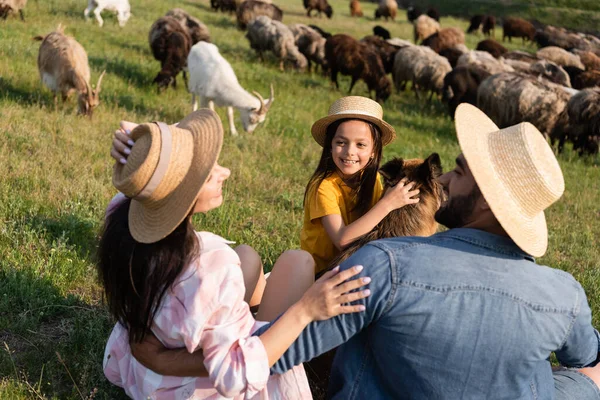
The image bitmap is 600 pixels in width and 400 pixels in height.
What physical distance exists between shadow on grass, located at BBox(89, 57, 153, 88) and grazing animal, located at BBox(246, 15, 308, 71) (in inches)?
244

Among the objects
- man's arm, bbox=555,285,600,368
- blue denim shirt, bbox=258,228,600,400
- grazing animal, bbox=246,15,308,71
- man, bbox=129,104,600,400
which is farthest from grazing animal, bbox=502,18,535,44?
blue denim shirt, bbox=258,228,600,400

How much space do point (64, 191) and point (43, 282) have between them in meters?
2.11

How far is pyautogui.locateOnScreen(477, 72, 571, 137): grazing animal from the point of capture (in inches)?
607

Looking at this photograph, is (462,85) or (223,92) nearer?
(223,92)

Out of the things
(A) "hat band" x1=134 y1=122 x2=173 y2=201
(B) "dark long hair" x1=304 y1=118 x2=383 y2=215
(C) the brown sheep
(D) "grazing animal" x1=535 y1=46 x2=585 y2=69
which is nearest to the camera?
(A) "hat band" x1=134 y1=122 x2=173 y2=201

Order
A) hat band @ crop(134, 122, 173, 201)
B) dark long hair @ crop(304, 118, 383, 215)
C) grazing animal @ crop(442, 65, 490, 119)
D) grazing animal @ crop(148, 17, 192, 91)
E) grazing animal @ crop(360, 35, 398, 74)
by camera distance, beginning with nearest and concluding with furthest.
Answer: hat band @ crop(134, 122, 173, 201) < dark long hair @ crop(304, 118, 383, 215) < grazing animal @ crop(148, 17, 192, 91) < grazing animal @ crop(442, 65, 490, 119) < grazing animal @ crop(360, 35, 398, 74)

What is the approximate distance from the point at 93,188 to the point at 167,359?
4285mm

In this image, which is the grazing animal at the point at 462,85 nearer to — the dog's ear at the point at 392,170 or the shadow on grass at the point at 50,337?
the dog's ear at the point at 392,170

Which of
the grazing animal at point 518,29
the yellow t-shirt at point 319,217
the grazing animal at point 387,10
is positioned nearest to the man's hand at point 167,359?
the yellow t-shirt at point 319,217

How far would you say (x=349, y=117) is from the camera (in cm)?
422

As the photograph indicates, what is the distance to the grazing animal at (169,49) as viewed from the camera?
13.4 metres

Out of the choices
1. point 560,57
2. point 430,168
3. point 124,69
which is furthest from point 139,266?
point 560,57

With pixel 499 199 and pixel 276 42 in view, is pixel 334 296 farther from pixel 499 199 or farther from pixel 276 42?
pixel 276 42

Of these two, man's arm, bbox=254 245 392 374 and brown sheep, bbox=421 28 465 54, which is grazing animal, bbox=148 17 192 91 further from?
brown sheep, bbox=421 28 465 54
